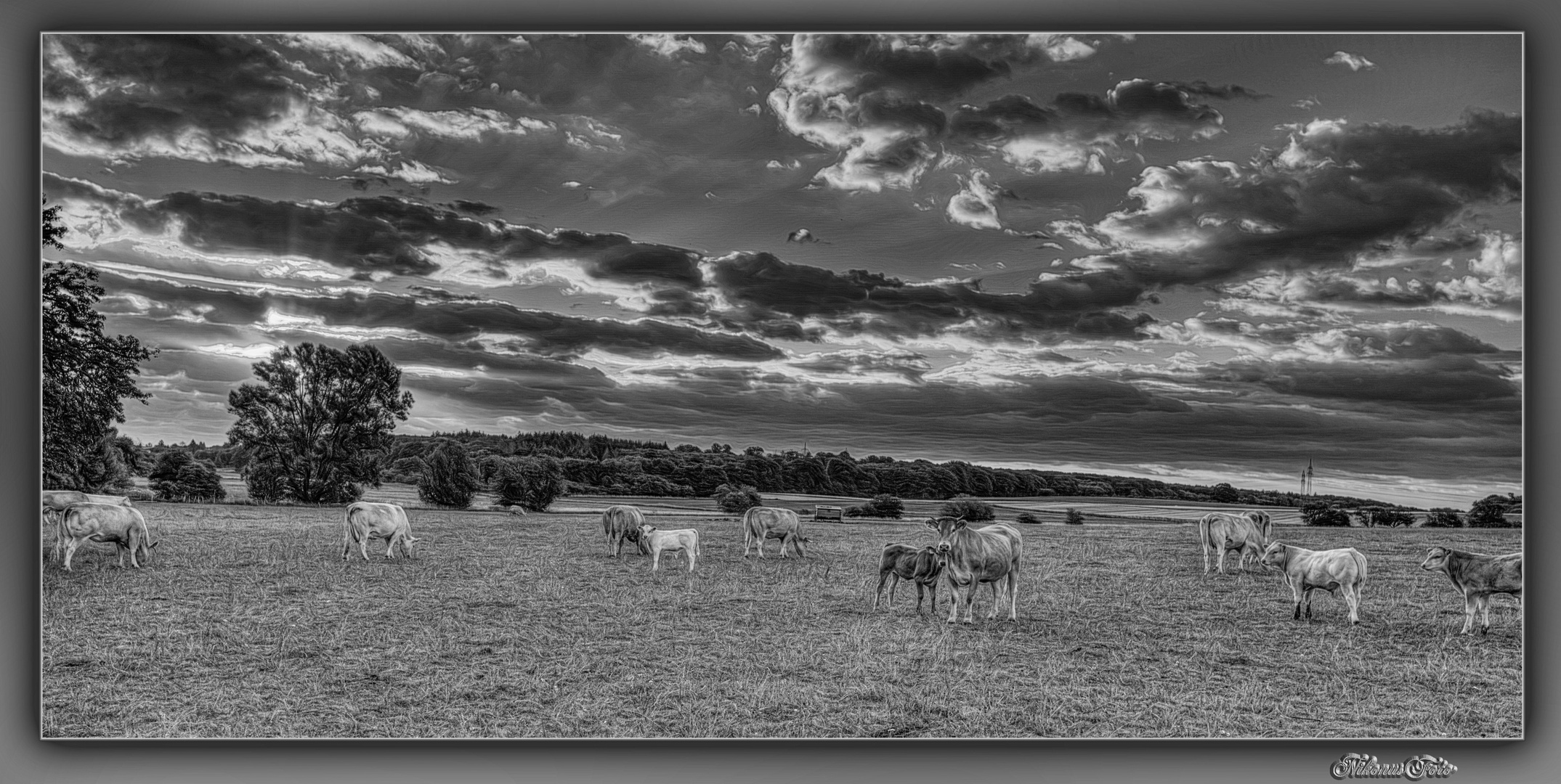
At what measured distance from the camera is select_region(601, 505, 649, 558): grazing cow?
4762 millimetres

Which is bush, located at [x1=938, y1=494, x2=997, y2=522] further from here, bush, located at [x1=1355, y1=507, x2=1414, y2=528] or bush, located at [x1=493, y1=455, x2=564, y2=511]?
bush, located at [x1=493, y1=455, x2=564, y2=511]

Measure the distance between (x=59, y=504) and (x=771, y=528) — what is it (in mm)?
4564

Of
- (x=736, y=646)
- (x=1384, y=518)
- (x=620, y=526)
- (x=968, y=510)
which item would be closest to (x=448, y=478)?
(x=620, y=526)

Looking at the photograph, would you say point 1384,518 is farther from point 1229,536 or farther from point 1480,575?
point 1229,536

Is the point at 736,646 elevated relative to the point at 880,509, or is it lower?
lower

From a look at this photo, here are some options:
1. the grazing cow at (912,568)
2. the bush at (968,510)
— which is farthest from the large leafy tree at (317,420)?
the bush at (968,510)

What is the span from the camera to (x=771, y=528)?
477cm

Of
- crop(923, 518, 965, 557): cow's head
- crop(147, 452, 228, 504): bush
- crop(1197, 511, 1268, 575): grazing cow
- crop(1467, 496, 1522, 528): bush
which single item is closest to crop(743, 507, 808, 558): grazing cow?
crop(923, 518, 965, 557): cow's head

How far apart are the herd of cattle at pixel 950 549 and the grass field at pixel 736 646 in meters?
0.10

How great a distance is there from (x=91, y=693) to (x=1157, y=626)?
265 inches

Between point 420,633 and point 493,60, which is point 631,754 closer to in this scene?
point 420,633

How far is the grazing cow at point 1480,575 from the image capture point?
415 centimetres

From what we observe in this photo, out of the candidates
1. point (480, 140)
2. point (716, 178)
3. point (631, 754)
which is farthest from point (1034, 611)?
point (480, 140)

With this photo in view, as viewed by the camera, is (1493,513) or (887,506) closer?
(1493,513)
